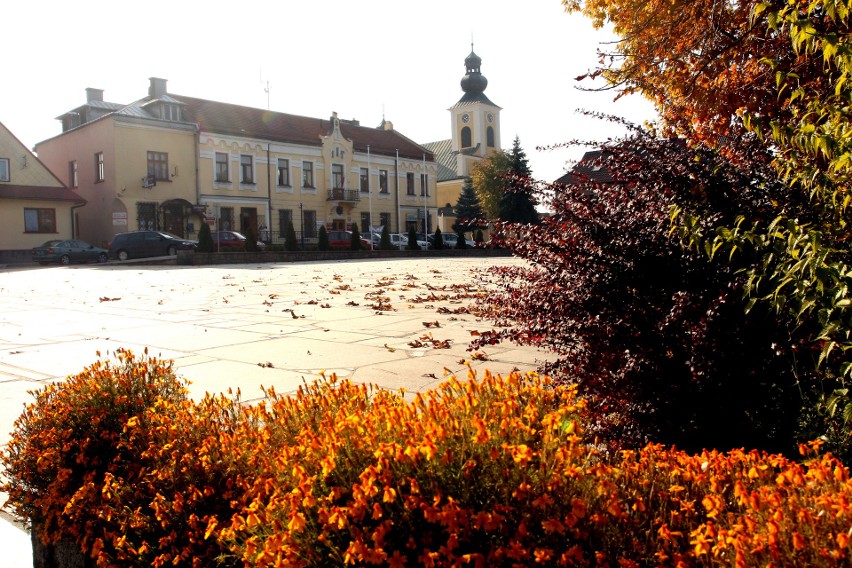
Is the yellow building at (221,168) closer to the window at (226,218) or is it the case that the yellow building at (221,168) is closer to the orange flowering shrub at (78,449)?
the window at (226,218)

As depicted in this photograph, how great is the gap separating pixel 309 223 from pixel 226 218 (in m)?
6.94

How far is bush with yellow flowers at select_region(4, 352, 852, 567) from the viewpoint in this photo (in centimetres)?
145

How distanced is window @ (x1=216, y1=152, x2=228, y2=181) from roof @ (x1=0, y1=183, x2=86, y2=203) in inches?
328

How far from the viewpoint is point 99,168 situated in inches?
1636

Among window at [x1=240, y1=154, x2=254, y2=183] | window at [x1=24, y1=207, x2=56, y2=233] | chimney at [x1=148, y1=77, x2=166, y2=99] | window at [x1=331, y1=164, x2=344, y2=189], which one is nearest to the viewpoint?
window at [x1=24, y1=207, x2=56, y2=233]

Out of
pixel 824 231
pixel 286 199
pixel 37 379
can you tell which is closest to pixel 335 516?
pixel 824 231

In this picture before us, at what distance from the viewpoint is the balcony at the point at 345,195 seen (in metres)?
50.8

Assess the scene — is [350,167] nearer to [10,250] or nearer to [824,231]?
[10,250]

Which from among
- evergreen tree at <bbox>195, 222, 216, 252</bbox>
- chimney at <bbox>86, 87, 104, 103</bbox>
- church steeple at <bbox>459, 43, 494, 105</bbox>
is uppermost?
church steeple at <bbox>459, 43, 494, 105</bbox>

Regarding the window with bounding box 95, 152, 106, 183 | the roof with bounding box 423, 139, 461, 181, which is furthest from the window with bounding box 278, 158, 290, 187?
the roof with bounding box 423, 139, 461, 181

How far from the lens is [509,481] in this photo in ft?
5.13

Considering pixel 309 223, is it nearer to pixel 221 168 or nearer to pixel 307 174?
pixel 307 174

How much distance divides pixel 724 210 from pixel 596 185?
74 centimetres

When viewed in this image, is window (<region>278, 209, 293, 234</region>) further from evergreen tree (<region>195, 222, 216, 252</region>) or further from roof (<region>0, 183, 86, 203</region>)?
evergreen tree (<region>195, 222, 216, 252</region>)
